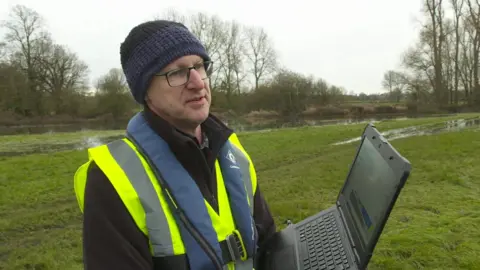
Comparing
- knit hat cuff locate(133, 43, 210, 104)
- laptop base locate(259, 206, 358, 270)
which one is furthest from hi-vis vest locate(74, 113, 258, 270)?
laptop base locate(259, 206, 358, 270)

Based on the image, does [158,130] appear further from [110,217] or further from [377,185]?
[377,185]

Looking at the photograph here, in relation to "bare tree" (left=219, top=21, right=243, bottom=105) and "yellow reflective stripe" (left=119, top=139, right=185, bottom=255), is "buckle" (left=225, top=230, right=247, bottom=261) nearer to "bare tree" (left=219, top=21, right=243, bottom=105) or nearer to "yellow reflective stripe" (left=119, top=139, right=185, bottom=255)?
"yellow reflective stripe" (left=119, top=139, right=185, bottom=255)

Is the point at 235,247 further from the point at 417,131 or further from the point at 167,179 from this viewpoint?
the point at 417,131

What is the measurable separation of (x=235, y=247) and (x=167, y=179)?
1.48 feet

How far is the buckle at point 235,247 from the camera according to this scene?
68.6 inches

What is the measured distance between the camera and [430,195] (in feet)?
20.1

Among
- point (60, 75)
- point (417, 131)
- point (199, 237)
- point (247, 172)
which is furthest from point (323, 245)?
point (60, 75)

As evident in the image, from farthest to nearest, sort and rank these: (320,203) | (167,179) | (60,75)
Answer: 1. (60,75)
2. (320,203)
3. (167,179)

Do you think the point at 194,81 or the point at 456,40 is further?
the point at 456,40

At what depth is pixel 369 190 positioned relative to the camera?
6.29ft

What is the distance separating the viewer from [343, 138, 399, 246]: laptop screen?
163 cm

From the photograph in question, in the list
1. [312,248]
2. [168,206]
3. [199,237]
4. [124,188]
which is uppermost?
[124,188]

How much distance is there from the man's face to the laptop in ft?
2.94

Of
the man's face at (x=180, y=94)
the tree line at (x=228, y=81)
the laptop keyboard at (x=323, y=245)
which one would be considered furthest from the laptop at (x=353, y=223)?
the tree line at (x=228, y=81)
